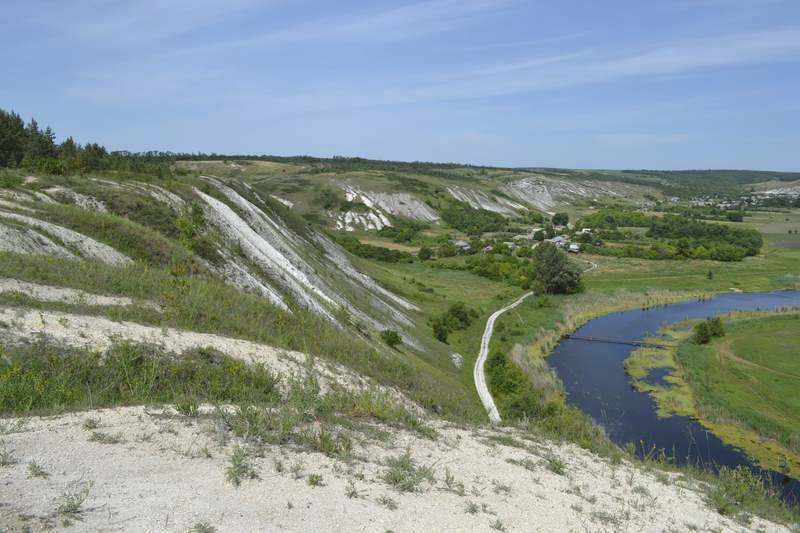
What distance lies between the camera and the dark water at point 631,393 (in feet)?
84.6

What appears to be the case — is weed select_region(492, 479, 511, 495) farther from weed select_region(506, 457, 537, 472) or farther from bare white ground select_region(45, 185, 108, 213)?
bare white ground select_region(45, 185, 108, 213)

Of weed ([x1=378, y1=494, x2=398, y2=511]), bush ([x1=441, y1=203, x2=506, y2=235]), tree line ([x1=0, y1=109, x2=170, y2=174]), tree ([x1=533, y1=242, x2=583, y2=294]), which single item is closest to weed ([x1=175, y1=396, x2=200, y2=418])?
weed ([x1=378, y1=494, x2=398, y2=511])

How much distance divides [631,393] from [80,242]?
33176 mm

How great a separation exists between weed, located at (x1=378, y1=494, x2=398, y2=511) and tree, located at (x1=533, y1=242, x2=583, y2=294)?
196 feet

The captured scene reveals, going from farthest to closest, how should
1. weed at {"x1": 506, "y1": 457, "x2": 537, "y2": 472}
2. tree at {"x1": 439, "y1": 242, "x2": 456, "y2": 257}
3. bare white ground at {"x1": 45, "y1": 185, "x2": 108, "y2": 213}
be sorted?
tree at {"x1": 439, "y1": 242, "x2": 456, "y2": 257} < bare white ground at {"x1": 45, "y1": 185, "x2": 108, "y2": 213} < weed at {"x1": 506, "y1": 457, "x2": 537, "y2": 472}

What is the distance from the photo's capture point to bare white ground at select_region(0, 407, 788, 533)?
6051 millimetres

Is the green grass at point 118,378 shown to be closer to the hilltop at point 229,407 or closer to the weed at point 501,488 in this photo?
the hilltop at point 229,407

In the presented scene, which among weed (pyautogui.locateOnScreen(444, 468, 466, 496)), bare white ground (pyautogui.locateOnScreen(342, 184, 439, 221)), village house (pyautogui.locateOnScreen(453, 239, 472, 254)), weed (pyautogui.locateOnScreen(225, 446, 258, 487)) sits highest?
bare white ground (pyautogui.locateOnScreen(342, 184, 439, 221))

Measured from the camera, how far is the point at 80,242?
1766cm

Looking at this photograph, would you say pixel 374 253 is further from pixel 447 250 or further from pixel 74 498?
pixel 74 498

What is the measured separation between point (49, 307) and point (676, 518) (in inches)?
540

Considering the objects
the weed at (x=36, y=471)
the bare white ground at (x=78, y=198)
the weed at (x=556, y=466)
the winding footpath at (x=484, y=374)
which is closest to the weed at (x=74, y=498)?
the weed at (x=36, y=471)

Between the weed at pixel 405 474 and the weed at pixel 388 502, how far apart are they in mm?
359

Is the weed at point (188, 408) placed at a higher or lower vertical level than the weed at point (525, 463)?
higher
